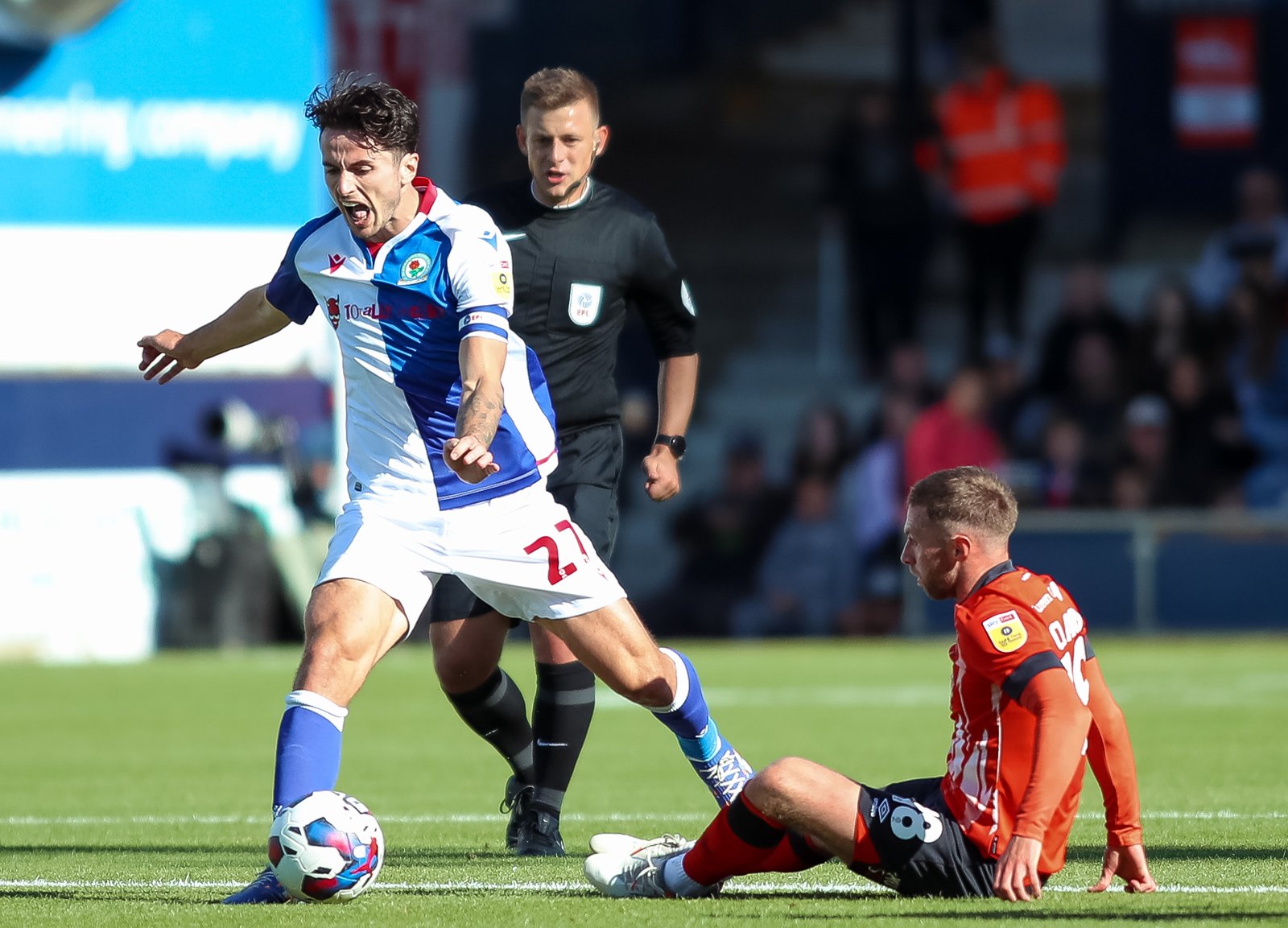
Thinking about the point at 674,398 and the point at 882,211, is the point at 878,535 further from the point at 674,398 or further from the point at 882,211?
the point at 674,398

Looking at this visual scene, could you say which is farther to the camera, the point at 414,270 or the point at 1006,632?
the point at 414,270

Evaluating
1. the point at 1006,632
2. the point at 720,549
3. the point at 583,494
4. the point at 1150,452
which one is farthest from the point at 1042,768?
the point at 720,549

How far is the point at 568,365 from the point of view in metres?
6.93

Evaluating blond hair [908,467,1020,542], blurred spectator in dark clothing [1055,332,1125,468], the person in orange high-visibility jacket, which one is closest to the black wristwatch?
blond hair [908,467,1020,542]

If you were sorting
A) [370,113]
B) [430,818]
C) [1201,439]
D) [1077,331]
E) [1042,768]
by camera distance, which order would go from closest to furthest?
[1042,768]
[370,113]
[430,818]
[1201,439]
[1077,331]

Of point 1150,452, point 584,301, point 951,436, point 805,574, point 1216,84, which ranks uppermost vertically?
point 1216,84

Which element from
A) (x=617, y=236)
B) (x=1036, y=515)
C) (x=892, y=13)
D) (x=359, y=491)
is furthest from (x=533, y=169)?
(x=892, y=13)

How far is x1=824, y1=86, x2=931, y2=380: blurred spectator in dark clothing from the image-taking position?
756 inches

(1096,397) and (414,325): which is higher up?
(414,325)

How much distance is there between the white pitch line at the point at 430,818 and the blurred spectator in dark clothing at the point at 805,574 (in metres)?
9.78

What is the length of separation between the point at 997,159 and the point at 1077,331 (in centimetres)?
193

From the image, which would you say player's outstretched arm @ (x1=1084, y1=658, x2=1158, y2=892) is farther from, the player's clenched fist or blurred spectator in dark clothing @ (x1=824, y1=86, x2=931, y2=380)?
blurred spectator in dark clothing @ (x1=824, y1=86, x2=931, y2=380)

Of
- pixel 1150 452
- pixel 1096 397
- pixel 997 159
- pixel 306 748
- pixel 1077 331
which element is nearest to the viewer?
pixel 306 748

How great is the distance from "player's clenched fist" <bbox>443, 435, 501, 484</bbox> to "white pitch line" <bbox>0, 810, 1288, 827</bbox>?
7.78 ft
